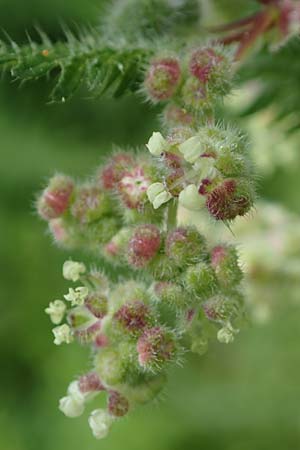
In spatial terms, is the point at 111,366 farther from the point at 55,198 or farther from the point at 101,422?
the point at 55,198

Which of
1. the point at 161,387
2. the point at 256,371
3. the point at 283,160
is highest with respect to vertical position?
the point at 283,160

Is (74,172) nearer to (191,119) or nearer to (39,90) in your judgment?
(39,90)

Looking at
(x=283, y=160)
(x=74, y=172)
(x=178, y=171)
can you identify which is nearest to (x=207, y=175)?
(x=178, y=171)

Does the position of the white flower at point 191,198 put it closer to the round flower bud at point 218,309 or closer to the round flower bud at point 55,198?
the round flower bud at point 218,309

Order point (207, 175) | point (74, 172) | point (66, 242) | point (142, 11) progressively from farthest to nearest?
Result: point (74, 172)
point (142, 11)
point (66, 242)
point (207, 175)

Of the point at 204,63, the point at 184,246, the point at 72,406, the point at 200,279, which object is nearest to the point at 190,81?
the point at 204,63

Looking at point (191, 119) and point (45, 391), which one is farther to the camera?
point (45, 391)
